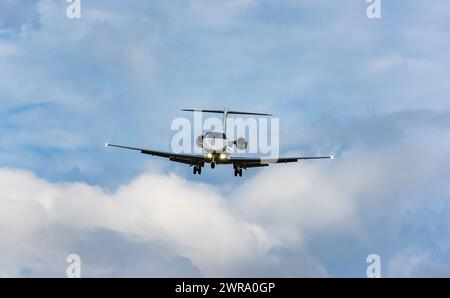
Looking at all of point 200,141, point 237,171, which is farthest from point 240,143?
point 237,171

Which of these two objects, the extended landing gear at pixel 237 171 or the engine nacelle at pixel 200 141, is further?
the extended landing gear at pixel 237 171

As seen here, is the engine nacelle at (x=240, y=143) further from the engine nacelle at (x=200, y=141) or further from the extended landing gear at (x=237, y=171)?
the extended landing gear at (x=237, y=171)

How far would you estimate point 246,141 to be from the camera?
148 m

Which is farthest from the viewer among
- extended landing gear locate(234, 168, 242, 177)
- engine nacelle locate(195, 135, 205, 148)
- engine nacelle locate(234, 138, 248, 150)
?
extended landing gear locate(234, 168, 242, 177)

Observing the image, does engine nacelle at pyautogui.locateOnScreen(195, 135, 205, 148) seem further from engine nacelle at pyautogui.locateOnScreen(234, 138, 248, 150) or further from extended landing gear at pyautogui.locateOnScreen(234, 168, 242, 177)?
extended landing gear at pyautogui.locateOnScreen(234, 168, 242, 177)

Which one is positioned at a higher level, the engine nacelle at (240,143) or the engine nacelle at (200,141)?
the engine nacelle at (240,143)

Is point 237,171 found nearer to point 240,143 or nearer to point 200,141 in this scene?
point 240,143

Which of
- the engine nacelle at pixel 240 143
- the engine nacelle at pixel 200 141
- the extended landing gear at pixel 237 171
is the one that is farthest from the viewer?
the extended landing gear at pixel 237 171

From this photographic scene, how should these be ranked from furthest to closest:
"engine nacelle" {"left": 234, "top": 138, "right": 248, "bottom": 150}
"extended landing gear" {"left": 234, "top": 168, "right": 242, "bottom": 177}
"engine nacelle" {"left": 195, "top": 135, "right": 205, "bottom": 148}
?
1. "extended landing gear" {"left": 234, "top": 168, "right": 242, "bottom": 177}
2. "engine nacelle" {"left": 234, "top": 138, "right": 248, "bottom": 150}
3. "engine nacelle" {"left": 195, "top": 135, "right": 205, "bottom": 148}
